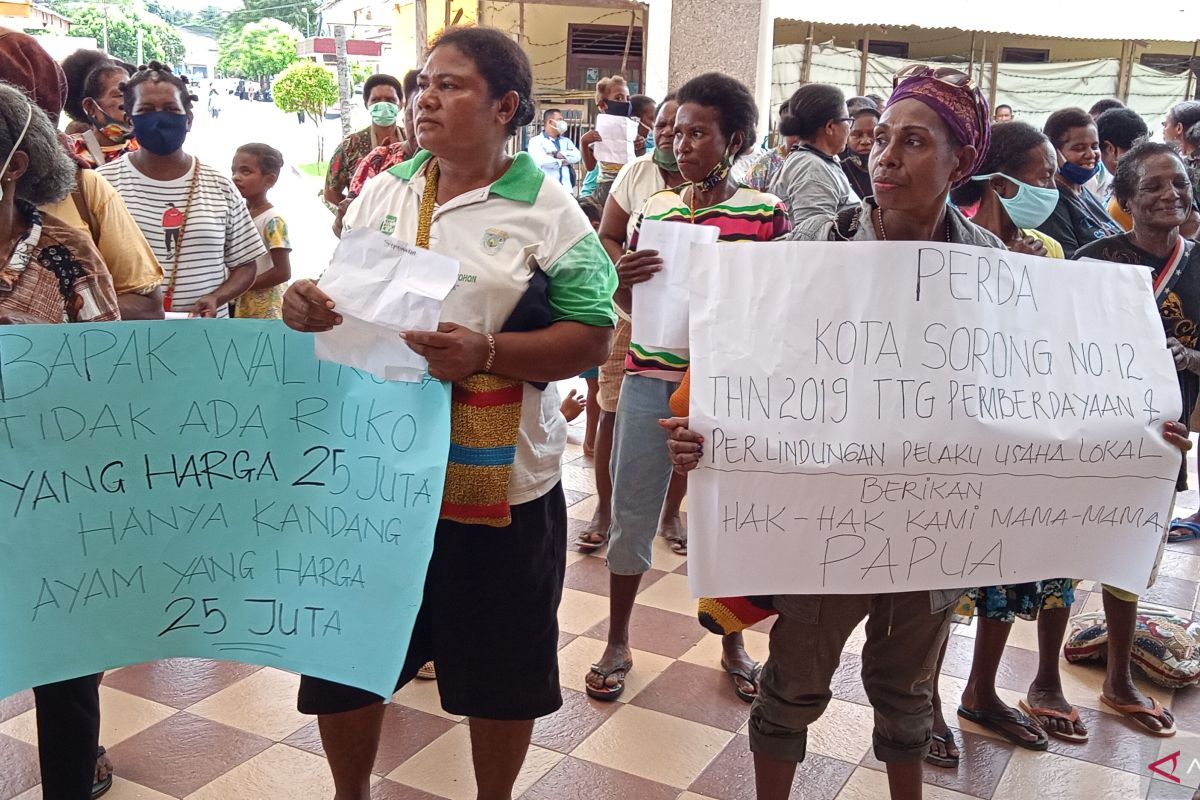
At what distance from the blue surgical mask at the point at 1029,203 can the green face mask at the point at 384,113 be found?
3.28m

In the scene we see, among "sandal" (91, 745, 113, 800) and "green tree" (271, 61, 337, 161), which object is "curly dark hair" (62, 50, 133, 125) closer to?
"sandal" (91, 745, 113, 800)

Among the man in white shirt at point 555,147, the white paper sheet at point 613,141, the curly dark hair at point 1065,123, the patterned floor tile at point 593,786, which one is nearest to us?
the patterned floor tile at point 593,786

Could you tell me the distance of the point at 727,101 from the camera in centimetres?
305

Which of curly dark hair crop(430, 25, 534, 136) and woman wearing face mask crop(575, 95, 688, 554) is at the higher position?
curly dark hair crop(430, 25, 534, 136)

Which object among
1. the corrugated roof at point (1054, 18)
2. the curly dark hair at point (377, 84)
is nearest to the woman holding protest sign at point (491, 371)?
the curly dark hair at point (377, 84)

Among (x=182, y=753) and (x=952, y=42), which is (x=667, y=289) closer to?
(x=182, y=753)

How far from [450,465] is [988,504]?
3.52 ft

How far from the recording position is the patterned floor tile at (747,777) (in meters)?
2.65

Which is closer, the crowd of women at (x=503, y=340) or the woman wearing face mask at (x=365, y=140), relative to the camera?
the crowd of women at (x=503, y=340)

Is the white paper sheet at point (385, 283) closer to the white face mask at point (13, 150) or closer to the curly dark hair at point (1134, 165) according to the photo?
the white face mask at point (13, 150)

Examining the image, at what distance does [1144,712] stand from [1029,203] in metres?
1.54

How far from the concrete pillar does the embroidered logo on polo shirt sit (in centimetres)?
509

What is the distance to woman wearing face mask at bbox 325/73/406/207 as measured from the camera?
5281 mm

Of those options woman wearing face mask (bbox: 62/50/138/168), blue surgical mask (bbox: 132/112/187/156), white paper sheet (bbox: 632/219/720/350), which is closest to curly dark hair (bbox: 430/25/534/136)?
white paper sheet (bbox: 632/219/720/350)
